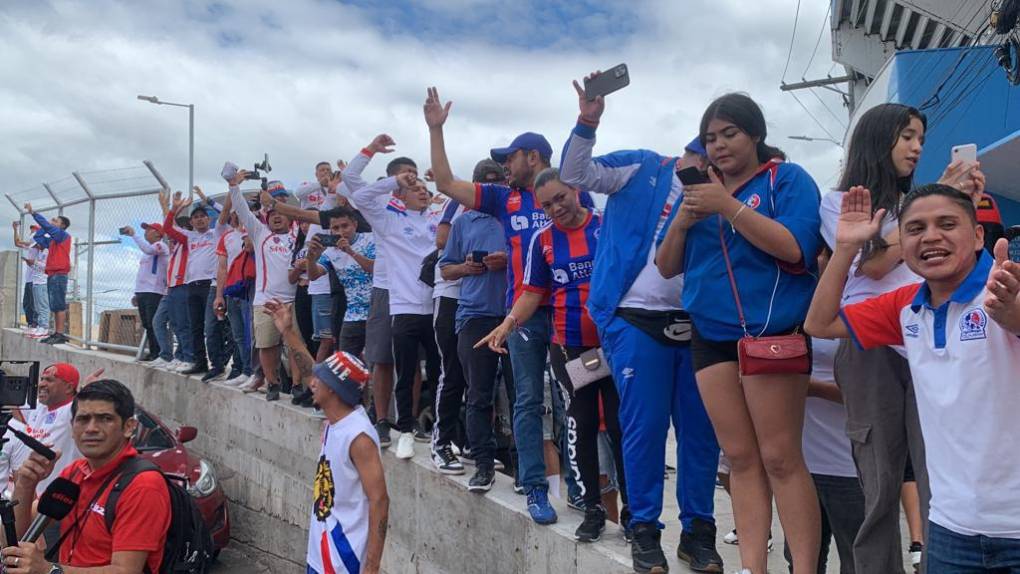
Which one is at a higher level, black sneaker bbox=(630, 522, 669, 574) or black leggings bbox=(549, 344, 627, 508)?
black leggings bbox=(549, 344, 627, 508)

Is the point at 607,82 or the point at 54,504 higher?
the point at 607,82

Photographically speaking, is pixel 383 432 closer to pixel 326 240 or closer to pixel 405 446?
pixel 405 446

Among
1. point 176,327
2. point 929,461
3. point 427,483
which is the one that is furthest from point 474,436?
point 176,327

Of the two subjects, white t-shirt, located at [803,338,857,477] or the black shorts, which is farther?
white t-shirt, located at [803,338,857,477]

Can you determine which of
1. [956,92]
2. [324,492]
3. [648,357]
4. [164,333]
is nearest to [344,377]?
[324,492]

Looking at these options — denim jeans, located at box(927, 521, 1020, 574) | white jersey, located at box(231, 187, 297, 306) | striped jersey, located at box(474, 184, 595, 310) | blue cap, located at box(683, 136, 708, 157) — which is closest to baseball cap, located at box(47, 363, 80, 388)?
white jersey, located at box(231, 187, 297, 306)

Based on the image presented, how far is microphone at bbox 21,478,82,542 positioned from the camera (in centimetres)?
326

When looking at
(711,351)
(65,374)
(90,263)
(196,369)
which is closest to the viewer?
(711,351)

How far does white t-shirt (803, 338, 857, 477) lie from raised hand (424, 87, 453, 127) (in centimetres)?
239

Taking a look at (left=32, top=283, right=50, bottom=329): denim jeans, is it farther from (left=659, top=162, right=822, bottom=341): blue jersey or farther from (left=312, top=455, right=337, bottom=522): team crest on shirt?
(left=659, top=162, right=822, bottom=341): blue jersey

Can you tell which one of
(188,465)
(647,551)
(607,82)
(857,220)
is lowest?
(188,465)

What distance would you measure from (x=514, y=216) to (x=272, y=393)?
4472 mm

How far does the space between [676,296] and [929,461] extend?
5.03 feet

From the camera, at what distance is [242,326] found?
922cm
